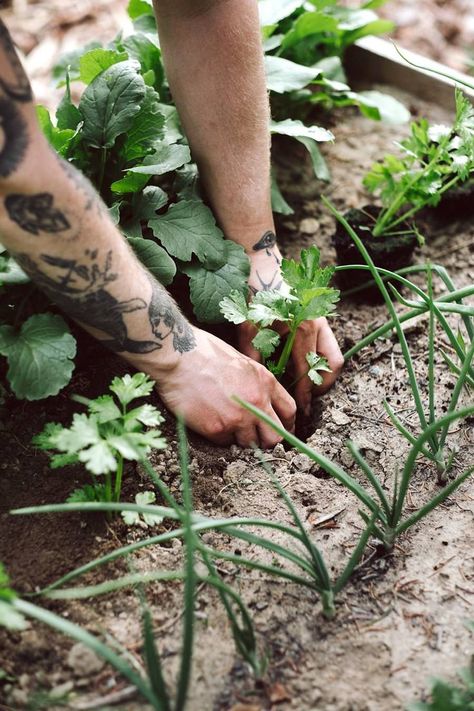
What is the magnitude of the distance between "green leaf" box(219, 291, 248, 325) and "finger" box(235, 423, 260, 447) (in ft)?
0.87

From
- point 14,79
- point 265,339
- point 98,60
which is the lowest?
point 265,339

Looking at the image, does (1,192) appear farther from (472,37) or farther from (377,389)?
(472,37)

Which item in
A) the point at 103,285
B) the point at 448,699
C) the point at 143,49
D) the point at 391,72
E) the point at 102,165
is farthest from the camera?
the point at 391,72

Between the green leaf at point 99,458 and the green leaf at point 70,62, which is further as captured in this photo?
the green leaf at point 70,62

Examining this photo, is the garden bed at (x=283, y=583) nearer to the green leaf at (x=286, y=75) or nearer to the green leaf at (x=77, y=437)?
the green leaf at (x=77, y=437)

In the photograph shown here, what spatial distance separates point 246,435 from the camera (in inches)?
66.9

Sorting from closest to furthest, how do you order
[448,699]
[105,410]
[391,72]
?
[448,699] < [105,410] < [391,72]

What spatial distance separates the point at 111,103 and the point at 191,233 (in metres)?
0.37

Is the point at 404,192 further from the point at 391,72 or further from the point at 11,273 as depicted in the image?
the point at 11,273

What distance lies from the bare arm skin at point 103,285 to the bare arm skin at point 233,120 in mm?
213

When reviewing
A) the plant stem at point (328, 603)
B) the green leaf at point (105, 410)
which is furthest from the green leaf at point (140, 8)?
the plant stem at point (328, 603)

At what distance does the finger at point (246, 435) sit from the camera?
1.69 meters

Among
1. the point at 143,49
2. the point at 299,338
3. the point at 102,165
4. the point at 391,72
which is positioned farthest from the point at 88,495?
the point at 391,72

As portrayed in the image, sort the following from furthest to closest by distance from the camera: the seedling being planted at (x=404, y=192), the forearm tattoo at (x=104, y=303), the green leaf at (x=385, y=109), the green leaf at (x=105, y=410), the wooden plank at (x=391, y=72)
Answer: the wooden plank at (x=391, y=72) < the green leaf at (x=385, y=109) < the seedling being planted at (x=404, y=192) < the forearm tattoo at (x=104, y=303) < the green leaf at (x=105, y=410)
